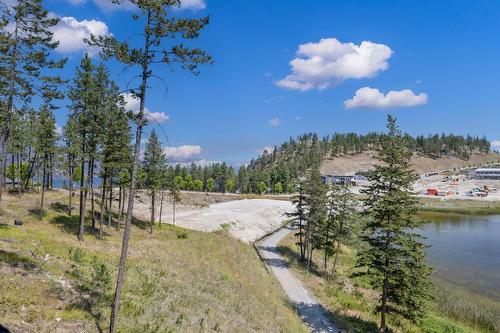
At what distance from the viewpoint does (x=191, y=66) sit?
16.1m

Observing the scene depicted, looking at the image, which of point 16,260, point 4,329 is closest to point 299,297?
point 16,260

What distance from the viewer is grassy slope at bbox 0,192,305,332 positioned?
15766 millimetres

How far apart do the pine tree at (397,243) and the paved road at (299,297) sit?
460 centimetres

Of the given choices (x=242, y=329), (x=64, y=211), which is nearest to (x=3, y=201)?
(x=64, y=211)

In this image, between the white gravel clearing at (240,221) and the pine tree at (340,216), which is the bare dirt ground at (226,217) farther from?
the pine tree at (340,216)

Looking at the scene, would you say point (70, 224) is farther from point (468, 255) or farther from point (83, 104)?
point (468, 255)

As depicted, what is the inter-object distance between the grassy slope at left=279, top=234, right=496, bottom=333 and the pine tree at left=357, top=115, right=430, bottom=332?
8.98 feet

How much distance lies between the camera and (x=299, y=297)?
112 feet

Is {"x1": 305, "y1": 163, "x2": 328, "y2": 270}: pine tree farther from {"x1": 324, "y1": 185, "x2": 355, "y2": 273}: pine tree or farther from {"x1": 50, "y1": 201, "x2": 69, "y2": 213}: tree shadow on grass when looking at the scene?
{"x1": 50, "y1": 201, "x2": 69, "y2": 213}: tree shadow on grass

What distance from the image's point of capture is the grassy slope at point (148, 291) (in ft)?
51.7

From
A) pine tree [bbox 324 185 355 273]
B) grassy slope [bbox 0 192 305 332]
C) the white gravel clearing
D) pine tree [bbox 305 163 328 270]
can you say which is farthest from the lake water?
the white gravel clearing

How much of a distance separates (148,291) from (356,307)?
2232 cm

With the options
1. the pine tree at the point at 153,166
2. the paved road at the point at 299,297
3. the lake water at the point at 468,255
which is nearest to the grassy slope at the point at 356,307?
the paved road at the point at 299,297

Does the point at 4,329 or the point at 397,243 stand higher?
the point at 397,243
